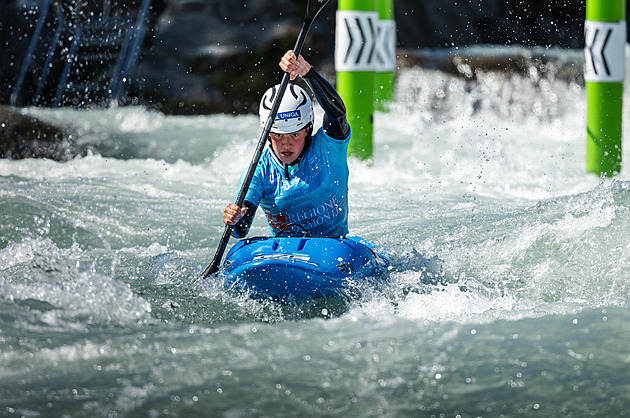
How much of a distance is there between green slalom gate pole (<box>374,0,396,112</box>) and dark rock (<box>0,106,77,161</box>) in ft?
12.4

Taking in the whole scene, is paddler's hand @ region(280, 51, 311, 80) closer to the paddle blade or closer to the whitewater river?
the paddle blade

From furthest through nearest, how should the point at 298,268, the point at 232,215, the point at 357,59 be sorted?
1. the point at 357,59
2. the point at 232,215
3. the point at 298,268

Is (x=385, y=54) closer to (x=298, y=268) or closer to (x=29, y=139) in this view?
(x=29, y=139)

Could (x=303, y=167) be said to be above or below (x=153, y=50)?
below

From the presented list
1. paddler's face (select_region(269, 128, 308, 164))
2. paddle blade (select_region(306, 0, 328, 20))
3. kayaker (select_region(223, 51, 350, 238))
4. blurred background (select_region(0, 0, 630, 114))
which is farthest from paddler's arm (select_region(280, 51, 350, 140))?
blurred background (select_region(0, 0, 630, 114))

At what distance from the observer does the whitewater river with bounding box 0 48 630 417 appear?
3168mm

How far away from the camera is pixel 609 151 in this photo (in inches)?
278

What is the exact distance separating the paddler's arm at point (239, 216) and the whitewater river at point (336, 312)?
0.36 m

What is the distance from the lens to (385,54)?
10.4m

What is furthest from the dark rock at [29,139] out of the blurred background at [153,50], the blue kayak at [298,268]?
the blue kayak at [298,268]

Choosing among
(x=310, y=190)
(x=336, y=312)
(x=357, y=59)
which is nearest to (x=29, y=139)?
(x=357, y=59)

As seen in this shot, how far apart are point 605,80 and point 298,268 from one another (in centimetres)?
410

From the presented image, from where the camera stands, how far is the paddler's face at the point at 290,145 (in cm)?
458

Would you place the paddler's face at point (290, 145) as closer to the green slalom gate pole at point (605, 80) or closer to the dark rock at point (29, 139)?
the green slalom gate pole at point (605, 80)
